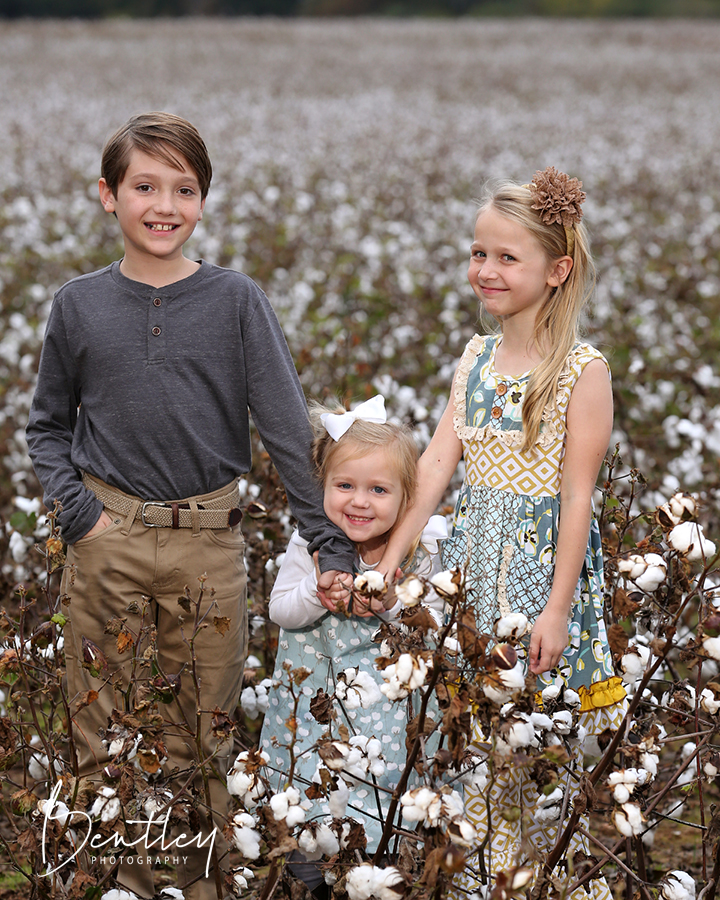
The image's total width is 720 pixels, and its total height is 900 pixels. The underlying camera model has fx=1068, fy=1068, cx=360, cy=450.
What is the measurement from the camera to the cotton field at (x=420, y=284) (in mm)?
1862

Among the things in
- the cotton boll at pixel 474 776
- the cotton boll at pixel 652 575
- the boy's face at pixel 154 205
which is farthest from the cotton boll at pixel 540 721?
the boy's face at pixel 154 205

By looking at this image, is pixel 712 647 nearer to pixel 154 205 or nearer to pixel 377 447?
pixel 377 447

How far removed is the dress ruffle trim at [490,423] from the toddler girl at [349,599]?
12 cm

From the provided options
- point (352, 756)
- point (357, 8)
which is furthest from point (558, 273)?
point (357, 8)

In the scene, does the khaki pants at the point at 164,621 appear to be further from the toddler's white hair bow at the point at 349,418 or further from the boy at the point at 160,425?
the toddler's white hair bow at the point at 349,418

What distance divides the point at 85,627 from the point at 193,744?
0.35 metres

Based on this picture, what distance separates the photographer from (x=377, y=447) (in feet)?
7.52

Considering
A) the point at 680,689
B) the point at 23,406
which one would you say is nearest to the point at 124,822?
the point at 680,689

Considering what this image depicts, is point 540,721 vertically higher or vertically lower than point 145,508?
lower

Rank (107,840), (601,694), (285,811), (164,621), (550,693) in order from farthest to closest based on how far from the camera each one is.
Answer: (164,621)
(601,694)
(550,693)
(107,840)
(285,811)

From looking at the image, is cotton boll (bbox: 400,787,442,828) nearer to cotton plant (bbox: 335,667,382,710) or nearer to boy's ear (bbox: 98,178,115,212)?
cotton plant (bbox: 335,667,382,710)

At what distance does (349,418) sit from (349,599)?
1.30 ft

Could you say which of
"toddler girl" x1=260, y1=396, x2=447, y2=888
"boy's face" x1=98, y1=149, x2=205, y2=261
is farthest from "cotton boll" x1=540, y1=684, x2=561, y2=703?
"boy's face" x1=98, y1=149, x2=205, y2=261

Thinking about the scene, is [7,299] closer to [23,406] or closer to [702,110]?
[23,406]
